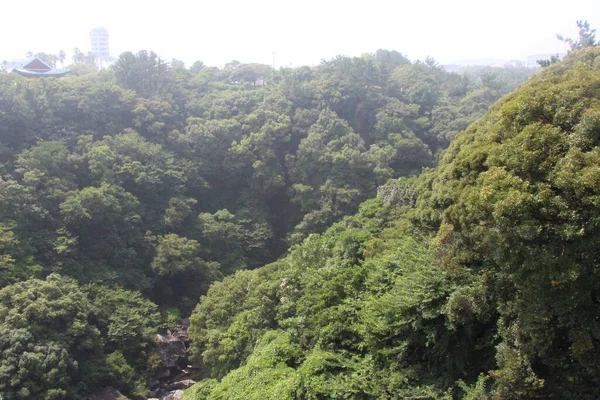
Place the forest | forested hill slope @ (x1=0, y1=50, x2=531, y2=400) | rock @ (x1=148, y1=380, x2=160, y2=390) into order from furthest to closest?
rock @ (x1=148, y1=380, x2=160, y2=390)
forested hill slope @ (x1=0, y1=50, x2=531, y2=400)
the forest

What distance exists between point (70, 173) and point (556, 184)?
74.2 ft

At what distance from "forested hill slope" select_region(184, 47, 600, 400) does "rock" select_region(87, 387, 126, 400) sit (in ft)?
16.9

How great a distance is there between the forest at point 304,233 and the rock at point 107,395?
0.49 ft

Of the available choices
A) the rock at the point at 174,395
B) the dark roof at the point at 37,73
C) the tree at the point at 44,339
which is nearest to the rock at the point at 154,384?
the rock at the point at 174,395

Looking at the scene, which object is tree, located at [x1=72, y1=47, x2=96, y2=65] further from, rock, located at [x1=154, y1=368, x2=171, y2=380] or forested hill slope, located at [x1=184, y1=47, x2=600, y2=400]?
forested hill slope, located at [x1=184, y1=47, x2=600, y2=400]

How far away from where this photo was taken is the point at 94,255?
20453 millimetres

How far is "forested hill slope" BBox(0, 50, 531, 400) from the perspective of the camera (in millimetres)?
15719

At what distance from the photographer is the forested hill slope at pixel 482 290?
6.35 meters

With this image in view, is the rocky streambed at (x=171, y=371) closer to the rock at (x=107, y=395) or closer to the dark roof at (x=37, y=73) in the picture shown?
the rock at (x=107, y=395)

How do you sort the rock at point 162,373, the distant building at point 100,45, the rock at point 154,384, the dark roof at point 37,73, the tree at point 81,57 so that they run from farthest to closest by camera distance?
the distant building at point 100,45 < the tree at point 81,57 < the dark roof at point 37,73 < the rock at point 162,373 < the rock at point 154,384

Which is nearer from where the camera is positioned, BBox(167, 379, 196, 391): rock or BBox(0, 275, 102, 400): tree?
BBox(0, 275, 102, 400): tree

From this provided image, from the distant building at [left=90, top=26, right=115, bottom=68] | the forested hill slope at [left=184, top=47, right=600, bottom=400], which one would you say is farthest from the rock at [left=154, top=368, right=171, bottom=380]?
the distant building at [left=90, top=26, right=115, bottom=68]

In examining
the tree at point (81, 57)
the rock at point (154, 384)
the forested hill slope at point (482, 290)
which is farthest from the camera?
the tree at point (81, 57)

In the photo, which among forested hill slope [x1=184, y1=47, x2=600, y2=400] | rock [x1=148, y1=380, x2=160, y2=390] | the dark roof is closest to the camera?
forested hill slope [x1=184, y1=47, x2=600, y2=400]
